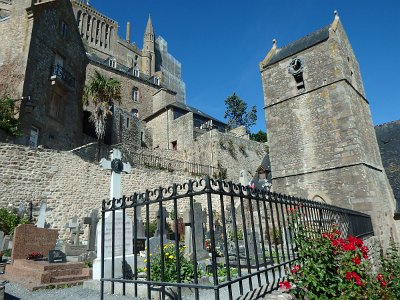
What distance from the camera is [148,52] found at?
5616 cm

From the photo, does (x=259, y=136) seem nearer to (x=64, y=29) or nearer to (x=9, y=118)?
(x=64, y=29)

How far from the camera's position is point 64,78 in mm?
20203

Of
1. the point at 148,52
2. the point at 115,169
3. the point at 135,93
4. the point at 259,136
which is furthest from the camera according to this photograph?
the point at 148,52

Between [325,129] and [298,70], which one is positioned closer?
[325,129]

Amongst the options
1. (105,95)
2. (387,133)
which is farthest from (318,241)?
(387,133)

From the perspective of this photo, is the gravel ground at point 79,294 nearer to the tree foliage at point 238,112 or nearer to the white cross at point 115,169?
the white cross at point 115,169

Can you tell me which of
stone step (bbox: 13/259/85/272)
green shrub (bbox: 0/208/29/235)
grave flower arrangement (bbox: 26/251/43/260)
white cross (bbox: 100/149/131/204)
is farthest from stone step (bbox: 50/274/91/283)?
green shrub (bbox: 0/208/29/235)

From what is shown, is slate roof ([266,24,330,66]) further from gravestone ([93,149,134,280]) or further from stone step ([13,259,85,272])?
stone step ([13,259,85,272])

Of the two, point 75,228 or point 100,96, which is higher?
point 100,96

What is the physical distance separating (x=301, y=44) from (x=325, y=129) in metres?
5.69

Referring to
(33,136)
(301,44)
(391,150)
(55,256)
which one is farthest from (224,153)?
(55,256)

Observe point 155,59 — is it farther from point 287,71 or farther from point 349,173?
point 349,173

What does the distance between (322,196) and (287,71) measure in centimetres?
740

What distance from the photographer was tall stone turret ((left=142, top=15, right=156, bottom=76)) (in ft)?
180
